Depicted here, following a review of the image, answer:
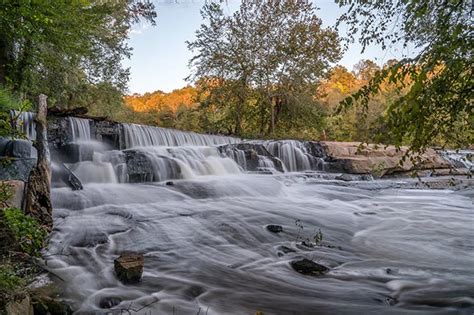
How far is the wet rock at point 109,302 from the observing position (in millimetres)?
2732

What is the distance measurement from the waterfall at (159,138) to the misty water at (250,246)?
96.2 inches

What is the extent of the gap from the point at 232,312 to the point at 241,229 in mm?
2622

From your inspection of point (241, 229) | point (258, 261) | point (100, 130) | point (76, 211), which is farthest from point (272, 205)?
point (100, 130)

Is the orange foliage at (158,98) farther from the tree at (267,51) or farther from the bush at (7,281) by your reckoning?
the bush at (7,281)

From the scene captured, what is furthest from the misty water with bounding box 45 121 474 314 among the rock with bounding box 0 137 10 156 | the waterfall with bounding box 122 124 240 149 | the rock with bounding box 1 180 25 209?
the waterfall with bounding box 122 124 240 149

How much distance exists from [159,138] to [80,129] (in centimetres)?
343

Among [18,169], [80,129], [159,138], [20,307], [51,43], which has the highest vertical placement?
[51,43]

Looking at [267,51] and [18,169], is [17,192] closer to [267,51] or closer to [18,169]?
[18,169]

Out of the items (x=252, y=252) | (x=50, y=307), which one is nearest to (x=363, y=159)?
(x=252, y=252)

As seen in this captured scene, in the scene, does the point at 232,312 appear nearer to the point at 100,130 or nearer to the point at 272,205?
the point at 272,205

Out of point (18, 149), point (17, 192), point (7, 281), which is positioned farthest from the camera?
point (18, 149)

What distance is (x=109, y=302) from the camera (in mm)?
2779

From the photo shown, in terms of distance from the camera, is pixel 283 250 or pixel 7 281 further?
pixel 283 250

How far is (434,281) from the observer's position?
3.39m
